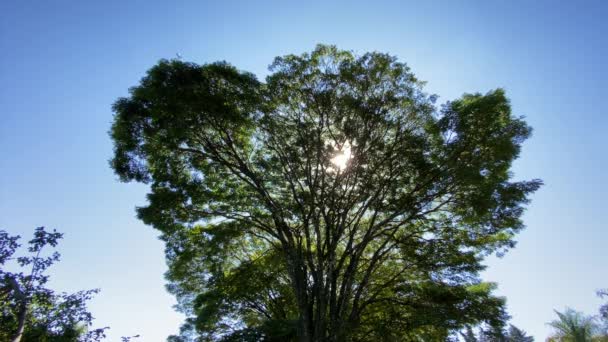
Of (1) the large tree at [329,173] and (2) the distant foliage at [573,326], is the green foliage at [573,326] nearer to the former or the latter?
(2) the distant foliage at [573,326]

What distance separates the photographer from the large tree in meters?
11.2

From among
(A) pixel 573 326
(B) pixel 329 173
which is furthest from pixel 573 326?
(B) pixel 329 173

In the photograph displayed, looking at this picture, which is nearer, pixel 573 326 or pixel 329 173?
pixel 329 173

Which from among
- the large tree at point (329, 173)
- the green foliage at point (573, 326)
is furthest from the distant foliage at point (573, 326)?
the large tree at point (329, 173)

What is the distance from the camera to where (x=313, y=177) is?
42.1 feet

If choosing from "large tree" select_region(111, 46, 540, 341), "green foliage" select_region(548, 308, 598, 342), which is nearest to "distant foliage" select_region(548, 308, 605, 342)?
"green foliage" select_region(548, 308, 598, 342)

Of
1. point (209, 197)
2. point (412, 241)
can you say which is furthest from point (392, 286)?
point (209, 197)

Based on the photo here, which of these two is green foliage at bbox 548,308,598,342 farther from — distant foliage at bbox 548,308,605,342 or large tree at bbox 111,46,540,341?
large tree at bbox 111,46,540,341

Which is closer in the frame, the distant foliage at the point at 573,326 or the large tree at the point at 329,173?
the large tree at the point at 329,173

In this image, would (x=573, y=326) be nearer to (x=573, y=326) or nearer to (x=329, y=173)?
(x=573, y=326)

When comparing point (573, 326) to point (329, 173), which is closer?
point (329, 173)

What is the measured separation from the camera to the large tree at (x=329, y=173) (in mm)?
11219

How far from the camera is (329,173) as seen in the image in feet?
41.9

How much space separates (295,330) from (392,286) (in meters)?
4.45
